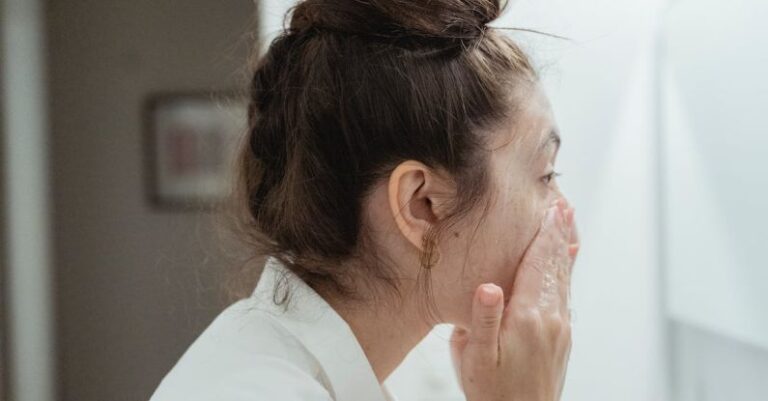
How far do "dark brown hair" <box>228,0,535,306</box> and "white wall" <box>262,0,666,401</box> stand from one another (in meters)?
0.36

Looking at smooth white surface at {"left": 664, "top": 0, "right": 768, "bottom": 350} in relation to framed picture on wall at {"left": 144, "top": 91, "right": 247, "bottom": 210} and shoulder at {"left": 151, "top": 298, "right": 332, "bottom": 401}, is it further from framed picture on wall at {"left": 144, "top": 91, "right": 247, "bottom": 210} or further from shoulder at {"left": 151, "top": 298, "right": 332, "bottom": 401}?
framed picture on wall at {"left": 144, "top": 91, "right": 247, "bottom": 210}

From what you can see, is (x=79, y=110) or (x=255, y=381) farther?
(x=79, y=110)

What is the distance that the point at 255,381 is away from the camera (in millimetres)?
683

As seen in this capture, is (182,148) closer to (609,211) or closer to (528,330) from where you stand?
(609,211)

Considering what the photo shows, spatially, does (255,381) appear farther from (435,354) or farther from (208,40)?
(208,40)

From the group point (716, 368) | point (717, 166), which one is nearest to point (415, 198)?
point (717, 166)

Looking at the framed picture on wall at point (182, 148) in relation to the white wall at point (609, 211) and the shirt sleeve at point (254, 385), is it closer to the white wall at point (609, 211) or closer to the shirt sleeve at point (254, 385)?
the white wall at point (609, 211)

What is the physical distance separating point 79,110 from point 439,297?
1254 millimetres

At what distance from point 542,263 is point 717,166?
1.04ft

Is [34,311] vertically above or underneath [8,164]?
underneath

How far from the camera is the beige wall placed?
69.7 inches

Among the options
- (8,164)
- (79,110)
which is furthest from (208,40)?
(8,164)

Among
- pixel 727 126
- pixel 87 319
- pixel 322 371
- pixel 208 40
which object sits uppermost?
pixel 208 40

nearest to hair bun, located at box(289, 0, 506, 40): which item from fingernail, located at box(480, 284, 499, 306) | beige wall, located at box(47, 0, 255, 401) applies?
fingernail, located at box(480, 284, 499, 306)
